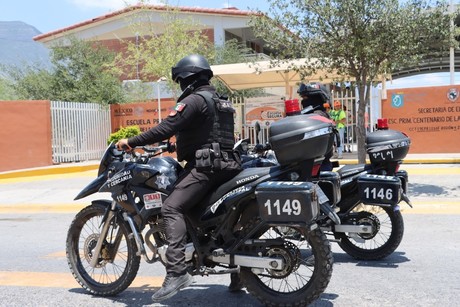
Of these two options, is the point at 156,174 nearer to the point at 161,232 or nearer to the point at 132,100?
the point at 161,232

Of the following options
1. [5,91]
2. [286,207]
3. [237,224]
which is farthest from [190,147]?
[5,91]

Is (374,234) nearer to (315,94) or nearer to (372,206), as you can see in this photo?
(372,206)

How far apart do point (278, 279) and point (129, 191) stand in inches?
55.4

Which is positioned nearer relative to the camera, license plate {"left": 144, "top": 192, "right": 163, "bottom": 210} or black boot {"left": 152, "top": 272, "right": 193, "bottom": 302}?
black boot {"left": 152, "top": 272, "right": 193, "bottom": 302}

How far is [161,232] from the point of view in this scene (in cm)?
414

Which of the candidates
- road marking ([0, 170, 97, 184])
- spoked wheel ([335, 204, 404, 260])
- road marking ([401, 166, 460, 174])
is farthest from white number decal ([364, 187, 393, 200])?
road marking ([0, 170, 97, 184])

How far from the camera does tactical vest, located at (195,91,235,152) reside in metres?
3.91

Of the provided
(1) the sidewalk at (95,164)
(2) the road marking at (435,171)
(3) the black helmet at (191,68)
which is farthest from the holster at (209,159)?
(1) the sidewalk at (95,164)

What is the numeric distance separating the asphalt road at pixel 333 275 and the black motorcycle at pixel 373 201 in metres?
0.21

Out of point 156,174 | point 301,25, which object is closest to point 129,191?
point 156,174

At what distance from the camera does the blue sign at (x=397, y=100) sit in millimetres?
16109

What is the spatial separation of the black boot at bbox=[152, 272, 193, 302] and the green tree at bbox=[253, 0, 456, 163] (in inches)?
262

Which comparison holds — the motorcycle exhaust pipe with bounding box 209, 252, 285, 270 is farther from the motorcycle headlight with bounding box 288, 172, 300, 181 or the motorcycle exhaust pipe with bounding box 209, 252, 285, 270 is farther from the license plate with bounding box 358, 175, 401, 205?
the license plate with bounding box 358, 175, 401, 205

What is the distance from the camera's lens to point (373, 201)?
5.13 m
